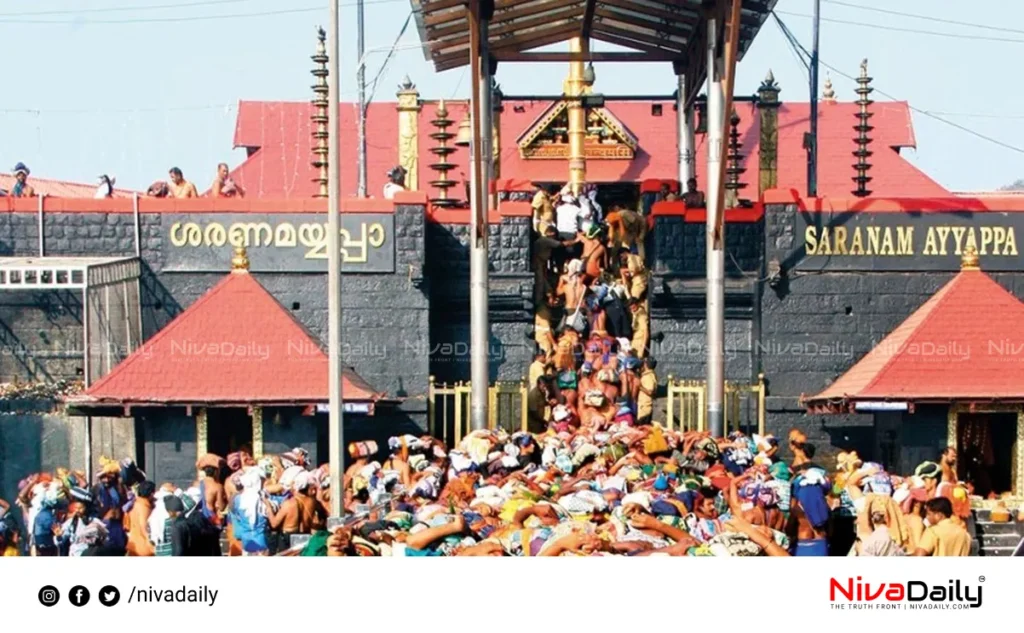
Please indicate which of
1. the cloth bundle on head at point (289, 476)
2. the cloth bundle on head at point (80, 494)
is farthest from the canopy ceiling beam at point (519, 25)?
the cloth bundle on head at point (80, 494)

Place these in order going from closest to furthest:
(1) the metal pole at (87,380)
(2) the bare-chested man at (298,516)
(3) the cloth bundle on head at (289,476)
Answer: (2) the bare-chested man at (298,516), (3) the cloth bundle on head at (289,476), (1) the metal pole at (87,380)

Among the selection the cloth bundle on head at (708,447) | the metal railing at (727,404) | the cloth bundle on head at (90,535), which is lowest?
the cloth bundle on head at (90,535)

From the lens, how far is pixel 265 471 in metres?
23.4

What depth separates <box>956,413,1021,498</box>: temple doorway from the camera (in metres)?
26.5

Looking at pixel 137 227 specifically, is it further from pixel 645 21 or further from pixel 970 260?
pixel 970 260

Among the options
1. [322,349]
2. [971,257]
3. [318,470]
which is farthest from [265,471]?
[971,257]

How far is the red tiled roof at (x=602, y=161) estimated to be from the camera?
40.4 metres

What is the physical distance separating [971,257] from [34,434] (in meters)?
12.5

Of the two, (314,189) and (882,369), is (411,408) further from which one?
(314,189)

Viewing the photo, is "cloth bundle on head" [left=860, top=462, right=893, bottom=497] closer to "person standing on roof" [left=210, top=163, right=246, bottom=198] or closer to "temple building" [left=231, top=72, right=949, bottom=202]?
"person standing on roof" [left=210, top=163, right=246, bottom=198]

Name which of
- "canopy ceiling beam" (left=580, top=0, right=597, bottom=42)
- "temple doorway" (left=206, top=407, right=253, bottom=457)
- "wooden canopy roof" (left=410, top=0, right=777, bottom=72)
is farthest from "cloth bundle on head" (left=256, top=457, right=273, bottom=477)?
"canopy ceiling beam" (left=580, top=0, right=597, bottom=42)
